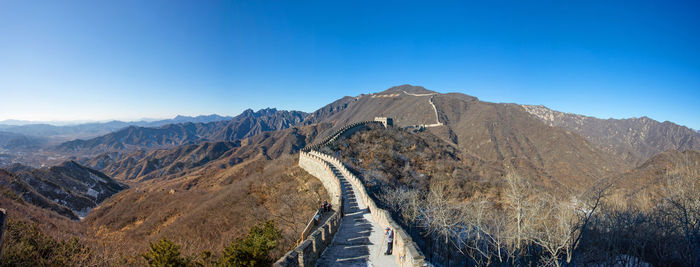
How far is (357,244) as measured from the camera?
12.2m

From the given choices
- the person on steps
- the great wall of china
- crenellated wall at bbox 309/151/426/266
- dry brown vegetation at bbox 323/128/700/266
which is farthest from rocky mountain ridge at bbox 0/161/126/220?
dry brown vegetation at bbox 323/128/700/266

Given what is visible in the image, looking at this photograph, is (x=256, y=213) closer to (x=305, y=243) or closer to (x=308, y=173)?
(x=308, y=173)

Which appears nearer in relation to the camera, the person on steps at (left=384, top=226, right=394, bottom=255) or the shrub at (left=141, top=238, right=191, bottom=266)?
the shrub at (left=141, top=238, right=191, bottom=266)

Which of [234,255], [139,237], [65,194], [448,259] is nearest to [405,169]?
Result: [448,259]

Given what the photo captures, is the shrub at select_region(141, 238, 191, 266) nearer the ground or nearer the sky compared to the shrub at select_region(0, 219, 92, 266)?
nearer the sky

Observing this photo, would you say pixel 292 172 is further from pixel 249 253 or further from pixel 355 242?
pixel 249 253

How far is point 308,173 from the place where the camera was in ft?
114

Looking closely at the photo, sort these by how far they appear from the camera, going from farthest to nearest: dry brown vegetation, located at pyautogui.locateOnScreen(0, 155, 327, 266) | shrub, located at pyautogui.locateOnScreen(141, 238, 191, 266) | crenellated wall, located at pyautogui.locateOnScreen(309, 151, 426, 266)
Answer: dry brown vegetation, located at pyautogui.locateOnScreen(0, 155, 327, 266) < crenellated wall, located at pyautogui.locateOnScreen(309, 151, 426, 266) < shrub, located at pyautogui.locateOnScreen(141, 238, 191, 266)

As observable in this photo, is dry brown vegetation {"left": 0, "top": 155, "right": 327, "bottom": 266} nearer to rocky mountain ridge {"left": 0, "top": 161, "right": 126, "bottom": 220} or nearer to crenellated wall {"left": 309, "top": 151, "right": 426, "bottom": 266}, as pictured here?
crenellated wall {"left": 309, "top": 151, "right": 426, "bottom": 266}

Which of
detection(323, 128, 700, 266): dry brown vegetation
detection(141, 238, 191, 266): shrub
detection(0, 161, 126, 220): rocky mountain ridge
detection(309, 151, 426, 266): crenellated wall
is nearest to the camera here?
detection(141, 238, 191, 266): shrub

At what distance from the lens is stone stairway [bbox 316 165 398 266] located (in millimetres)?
10555

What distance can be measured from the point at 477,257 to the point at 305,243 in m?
11.2

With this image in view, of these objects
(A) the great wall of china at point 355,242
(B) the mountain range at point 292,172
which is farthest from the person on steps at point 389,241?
(B) the mountain range at point 292,172

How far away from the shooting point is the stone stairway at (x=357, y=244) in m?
10.6
